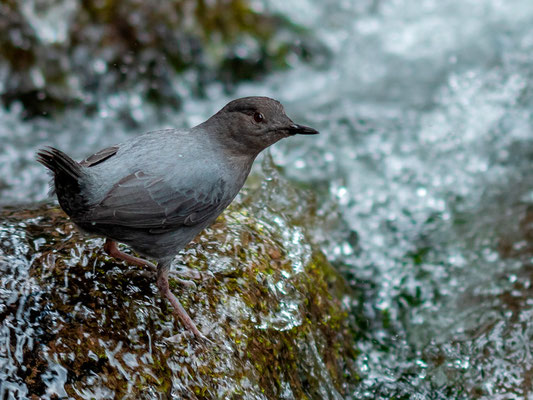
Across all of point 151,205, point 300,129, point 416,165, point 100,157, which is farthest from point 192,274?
point 416,165

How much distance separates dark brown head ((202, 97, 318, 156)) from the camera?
3648mm

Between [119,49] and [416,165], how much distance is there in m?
3.97

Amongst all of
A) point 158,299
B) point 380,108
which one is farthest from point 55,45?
point 158,299

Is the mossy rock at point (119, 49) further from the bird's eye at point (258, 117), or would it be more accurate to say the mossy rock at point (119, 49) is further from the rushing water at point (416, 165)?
the bird's eye at point (258, 117)

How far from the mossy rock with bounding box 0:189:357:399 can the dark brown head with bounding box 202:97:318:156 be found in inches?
31.2

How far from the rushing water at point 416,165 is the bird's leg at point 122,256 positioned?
1812 mm

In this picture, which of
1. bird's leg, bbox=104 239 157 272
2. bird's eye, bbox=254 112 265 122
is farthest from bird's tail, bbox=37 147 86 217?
bird's eye, bbox=254 112 265 122

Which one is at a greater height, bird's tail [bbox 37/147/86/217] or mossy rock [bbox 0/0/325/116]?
mossy rock [bbox 0/0/325/116]

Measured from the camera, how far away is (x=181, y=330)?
11.4ft

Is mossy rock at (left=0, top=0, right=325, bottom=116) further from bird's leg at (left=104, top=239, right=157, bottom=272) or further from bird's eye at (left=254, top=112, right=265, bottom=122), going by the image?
bird's eye at (left=254, top=112, right=265, bottom=122)

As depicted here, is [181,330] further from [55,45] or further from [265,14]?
[265,14]

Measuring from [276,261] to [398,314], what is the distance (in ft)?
4.90

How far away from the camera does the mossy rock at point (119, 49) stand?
718cm

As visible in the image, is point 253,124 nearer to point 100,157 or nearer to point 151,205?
point 151,205
